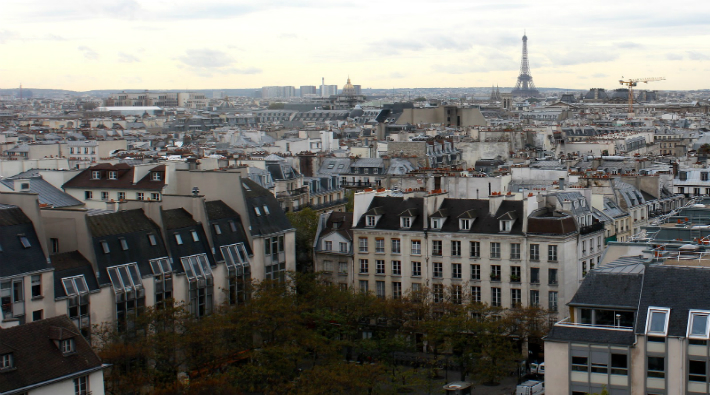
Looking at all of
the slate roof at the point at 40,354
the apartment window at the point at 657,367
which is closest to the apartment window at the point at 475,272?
the apartment window at the point at 657,367

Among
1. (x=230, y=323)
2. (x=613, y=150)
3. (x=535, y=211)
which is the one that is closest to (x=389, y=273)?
(x=535, y=211)

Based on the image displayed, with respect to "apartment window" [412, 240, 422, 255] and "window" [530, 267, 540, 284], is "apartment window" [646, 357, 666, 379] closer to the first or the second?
"window" [530, 267, 540, 284]

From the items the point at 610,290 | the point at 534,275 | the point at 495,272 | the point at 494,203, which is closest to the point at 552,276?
the point at 534,275

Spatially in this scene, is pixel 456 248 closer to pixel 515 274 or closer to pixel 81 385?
pixel 515 274

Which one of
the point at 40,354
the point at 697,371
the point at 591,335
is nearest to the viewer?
the point at 697,371

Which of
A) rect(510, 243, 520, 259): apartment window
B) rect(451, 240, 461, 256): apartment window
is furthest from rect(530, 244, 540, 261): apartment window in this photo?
rect(451, 240, 461, 256): apartment window

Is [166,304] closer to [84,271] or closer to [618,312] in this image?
[84,271]

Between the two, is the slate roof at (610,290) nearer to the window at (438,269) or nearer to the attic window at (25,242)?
the attic window at (25,242)
